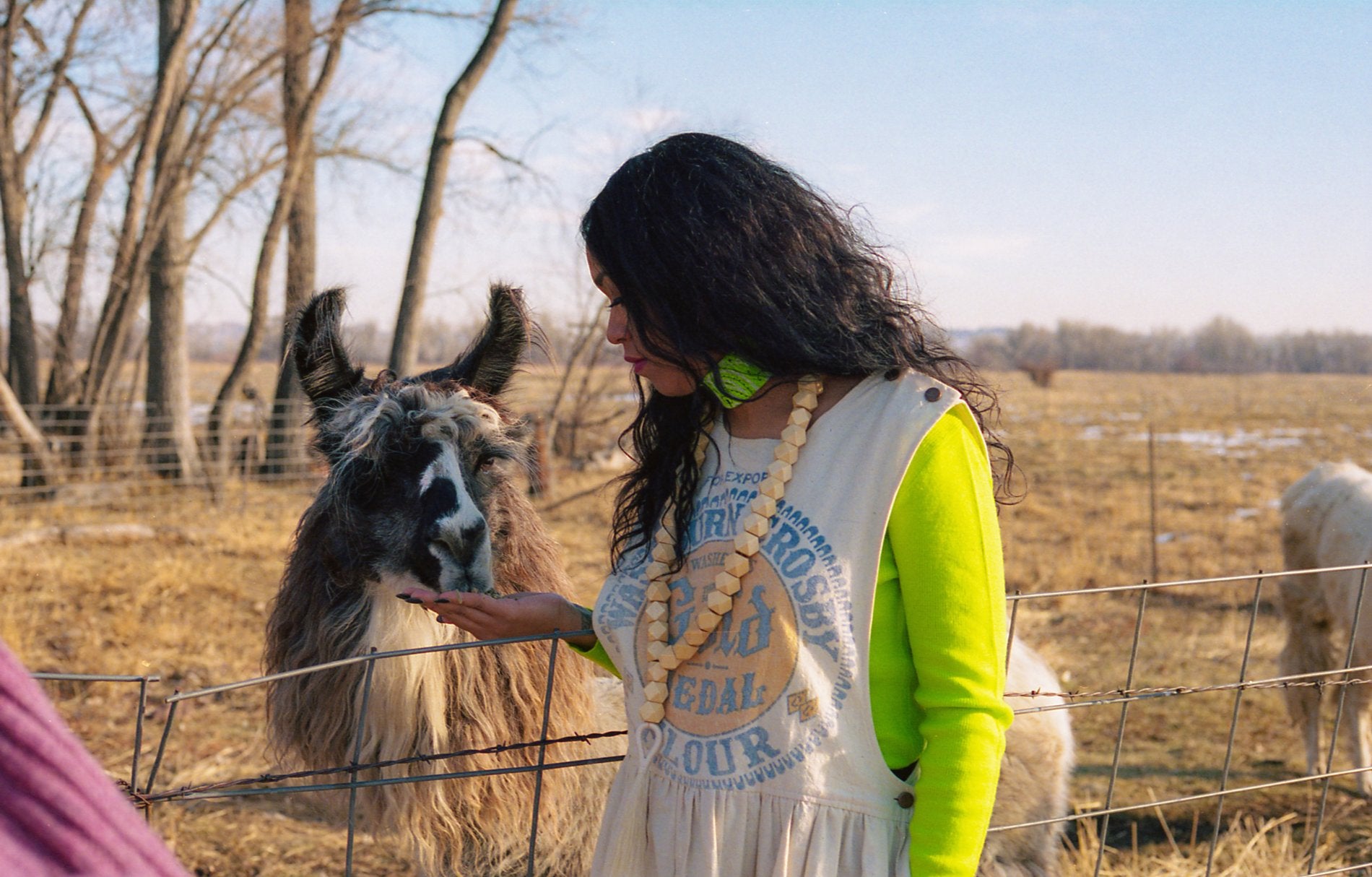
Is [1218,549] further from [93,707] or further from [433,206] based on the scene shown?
[93,707]

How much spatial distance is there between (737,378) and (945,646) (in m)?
0.55

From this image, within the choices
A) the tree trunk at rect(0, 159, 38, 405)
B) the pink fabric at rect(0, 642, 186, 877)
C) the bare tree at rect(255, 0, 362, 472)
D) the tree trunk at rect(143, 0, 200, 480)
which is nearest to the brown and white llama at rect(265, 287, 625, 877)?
the pink fabric at rect(0, 642, 186, 877)

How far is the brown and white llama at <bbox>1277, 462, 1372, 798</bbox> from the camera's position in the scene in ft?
17.0

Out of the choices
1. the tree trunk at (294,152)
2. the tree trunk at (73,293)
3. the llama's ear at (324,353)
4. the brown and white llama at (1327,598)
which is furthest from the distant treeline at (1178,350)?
the tree trunk at (73,293)

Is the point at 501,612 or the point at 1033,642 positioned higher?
the point at 501,612

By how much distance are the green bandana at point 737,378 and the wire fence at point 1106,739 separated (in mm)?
613

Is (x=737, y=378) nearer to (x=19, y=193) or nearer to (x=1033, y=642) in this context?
(x=1033, y=642)

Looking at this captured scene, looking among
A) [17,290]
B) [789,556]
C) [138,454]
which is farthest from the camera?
[17,290]

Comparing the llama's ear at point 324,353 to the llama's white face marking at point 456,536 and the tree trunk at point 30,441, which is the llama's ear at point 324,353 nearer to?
the llama's white face marking at point 456,536

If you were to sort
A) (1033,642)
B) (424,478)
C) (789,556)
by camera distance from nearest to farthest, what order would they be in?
1. (789,556)
2. (424,478)
3. (1033,642)

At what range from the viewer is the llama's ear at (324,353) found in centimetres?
274

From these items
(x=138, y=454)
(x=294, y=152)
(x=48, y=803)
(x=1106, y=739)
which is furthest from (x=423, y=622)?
(x=294, y=152)

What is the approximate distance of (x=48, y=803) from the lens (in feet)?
2.26

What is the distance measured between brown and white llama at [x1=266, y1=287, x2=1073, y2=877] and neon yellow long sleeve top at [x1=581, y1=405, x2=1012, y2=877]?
3.77 ft
